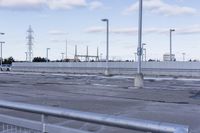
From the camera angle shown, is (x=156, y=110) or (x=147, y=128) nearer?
(x=147, y=128)

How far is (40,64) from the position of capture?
89312 millimetres

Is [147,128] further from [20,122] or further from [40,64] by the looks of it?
[40,64]

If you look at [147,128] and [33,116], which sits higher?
[147,128]

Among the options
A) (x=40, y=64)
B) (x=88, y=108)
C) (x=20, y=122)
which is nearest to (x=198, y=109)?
(x=88, y=108)

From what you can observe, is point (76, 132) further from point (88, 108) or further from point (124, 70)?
point (124, 70)

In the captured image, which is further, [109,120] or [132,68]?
[132,68]

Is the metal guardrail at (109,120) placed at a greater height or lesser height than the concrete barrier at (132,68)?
greater

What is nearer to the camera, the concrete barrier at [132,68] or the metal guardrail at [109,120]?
the metal guardrail at [109,120]

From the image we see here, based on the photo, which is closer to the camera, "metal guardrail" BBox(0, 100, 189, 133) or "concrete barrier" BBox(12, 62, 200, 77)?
"metal guardrail" BBox(0, 100, 189, 133)

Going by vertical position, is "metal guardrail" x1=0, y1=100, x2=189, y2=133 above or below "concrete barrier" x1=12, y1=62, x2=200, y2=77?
above

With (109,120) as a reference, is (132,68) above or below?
below

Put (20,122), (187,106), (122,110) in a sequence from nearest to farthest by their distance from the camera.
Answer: (20,122) < (122,110) < (187,106)

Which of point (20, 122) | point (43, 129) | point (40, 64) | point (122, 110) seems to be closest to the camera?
point (43, 129)

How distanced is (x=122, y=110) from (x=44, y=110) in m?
9.68
